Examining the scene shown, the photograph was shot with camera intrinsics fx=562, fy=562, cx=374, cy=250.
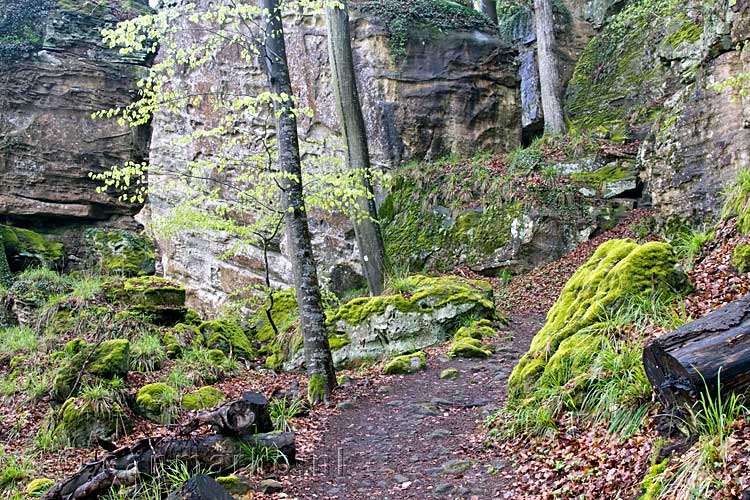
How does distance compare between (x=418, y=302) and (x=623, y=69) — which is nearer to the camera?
(x=418, y=302)

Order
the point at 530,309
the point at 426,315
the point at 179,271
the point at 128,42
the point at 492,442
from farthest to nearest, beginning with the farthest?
the point at 179,271 < the point at 530,309 < the point at 426,315 < the point at 128,42 < the point at 492,442

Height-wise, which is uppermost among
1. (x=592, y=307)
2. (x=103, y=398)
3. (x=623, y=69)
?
(x=623, y=69)

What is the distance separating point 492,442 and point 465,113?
1234 centimetres

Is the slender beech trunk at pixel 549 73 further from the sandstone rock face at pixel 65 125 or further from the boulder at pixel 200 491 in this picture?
the boulder at pixel 200 491

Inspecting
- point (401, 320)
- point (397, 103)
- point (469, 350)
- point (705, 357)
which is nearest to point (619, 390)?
point (705, 357)

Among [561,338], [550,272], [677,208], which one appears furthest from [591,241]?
[561,338]

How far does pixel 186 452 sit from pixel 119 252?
577 inches

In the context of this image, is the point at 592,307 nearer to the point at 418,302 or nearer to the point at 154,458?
the point at 154,458

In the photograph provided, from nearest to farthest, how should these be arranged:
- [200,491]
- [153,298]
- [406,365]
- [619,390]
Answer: [200,491], [619,390], [406,365], [153,298]

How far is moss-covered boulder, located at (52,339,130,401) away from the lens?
7238 millimetres

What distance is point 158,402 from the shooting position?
7289 millimetres

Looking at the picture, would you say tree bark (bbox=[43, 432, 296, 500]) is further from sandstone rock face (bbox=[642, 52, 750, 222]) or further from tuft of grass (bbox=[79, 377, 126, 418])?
sandstone rock face (bbox=[642, 52, 750, 222])

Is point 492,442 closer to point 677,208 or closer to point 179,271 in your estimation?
point 677,208

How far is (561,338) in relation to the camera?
17.4ft
